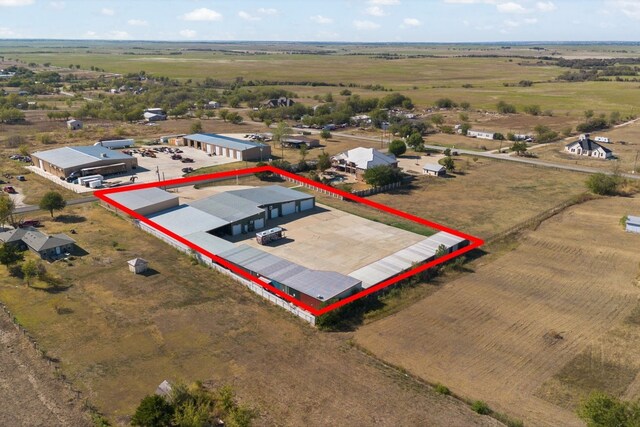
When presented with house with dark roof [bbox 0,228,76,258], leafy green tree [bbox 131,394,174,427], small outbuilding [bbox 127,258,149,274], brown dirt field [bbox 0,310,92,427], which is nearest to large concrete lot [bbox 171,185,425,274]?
small outbuilding [bbox 127,258,149,274]

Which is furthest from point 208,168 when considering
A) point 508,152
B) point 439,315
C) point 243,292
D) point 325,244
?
point 508,152

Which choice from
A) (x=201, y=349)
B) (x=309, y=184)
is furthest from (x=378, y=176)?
(x=201, y=349)

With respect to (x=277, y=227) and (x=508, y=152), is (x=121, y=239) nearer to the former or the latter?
(x=277, y=227)

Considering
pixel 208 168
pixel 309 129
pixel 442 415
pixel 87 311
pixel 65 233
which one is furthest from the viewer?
pixel 309 129

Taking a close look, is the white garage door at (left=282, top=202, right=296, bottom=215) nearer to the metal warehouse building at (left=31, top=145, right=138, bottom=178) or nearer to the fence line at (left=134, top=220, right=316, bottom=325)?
the fence line at (left=134, top=220, right=316, bottom=325)

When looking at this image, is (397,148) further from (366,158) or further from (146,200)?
(146,200)

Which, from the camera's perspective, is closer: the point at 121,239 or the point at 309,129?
the point at 121,239

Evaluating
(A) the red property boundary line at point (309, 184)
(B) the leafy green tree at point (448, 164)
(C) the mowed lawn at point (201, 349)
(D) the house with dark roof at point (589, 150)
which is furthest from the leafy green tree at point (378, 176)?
(D) the house with dark roof at point (589, 150)
